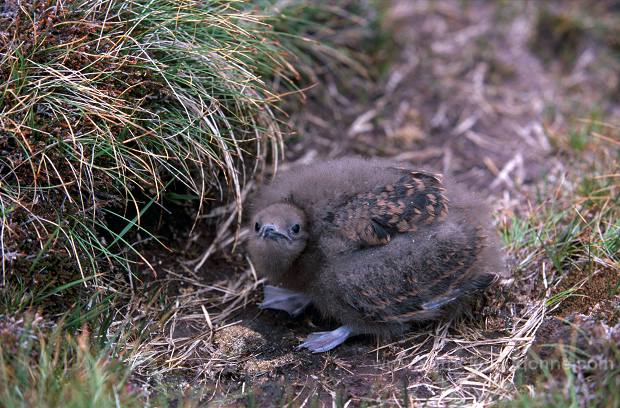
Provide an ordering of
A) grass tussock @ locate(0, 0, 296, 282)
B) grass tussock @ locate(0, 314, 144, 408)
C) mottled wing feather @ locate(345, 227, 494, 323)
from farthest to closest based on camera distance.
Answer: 1. mottled wing feather @ locate(345, 227, 494, 323)
2. grass tussock @ locate(0, 0, 296, 282)
3. grass tussock @ locate(0, 314, 144, 408)

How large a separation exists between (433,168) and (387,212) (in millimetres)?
738

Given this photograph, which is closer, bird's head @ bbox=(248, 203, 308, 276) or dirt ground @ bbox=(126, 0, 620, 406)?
dirt ground @ bbox=(126, 0, 620, 406)

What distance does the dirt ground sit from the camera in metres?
3.62

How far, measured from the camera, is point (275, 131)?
457 cm

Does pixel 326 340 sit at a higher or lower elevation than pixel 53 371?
lower

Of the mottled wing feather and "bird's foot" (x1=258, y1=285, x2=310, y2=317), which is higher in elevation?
the mottled wing feather

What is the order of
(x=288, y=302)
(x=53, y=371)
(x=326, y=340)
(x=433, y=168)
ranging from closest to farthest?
(x=53, y=371), (x=326, y=340), (x=288, y=302), (x=433, y=168)

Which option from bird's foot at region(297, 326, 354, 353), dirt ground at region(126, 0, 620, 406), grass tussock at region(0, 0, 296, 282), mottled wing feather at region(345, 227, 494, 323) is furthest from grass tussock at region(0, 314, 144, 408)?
mottled wing feather at region(345, 227, 494, 323)

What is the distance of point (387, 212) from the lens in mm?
3775

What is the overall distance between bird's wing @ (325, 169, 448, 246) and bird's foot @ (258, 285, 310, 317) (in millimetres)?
635

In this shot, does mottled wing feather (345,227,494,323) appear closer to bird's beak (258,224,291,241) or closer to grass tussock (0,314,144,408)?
bird's beak (258,224,291,241)

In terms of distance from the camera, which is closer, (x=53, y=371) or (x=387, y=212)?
(x=53, y=371)

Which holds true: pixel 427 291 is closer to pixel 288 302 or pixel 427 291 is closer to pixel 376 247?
pixel 376 247

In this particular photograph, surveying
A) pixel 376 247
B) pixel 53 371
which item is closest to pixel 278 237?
pixel 376 247
